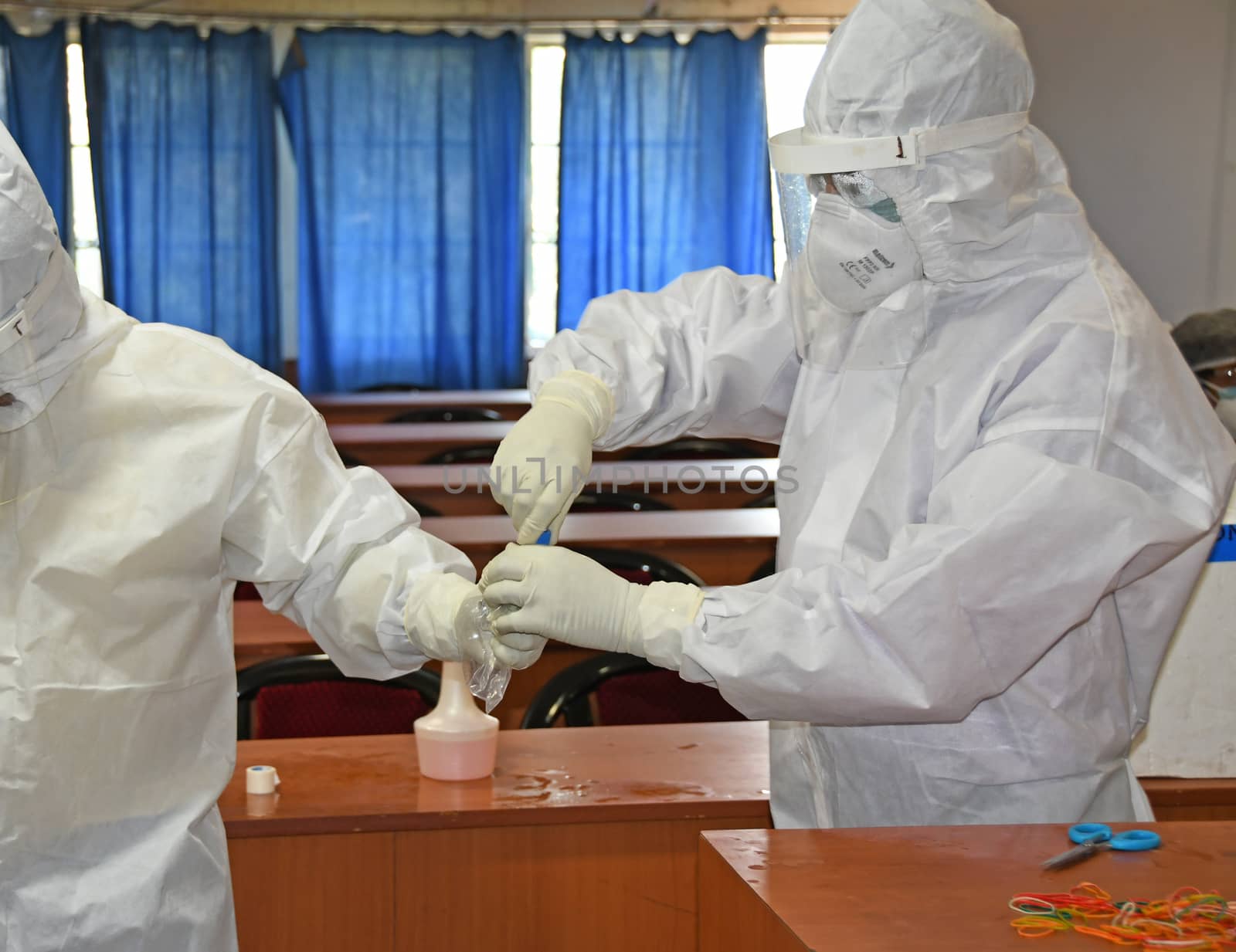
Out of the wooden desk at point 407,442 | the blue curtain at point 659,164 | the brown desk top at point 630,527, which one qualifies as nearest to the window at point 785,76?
the blue curtain at point 659,164

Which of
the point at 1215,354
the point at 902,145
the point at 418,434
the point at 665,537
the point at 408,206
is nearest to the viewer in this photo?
the point at 902,145

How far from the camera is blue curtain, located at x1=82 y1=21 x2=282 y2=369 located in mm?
7223

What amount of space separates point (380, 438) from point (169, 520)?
348cm

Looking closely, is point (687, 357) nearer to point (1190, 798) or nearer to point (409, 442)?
point (1190, 798)

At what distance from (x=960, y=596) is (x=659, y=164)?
6.64 m

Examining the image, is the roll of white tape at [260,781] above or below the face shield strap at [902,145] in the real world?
below

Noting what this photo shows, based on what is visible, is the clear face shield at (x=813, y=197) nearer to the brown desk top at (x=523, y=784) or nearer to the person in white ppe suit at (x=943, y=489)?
the person in white ppe suit at (x=943, y=489)

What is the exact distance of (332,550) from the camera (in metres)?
1.18

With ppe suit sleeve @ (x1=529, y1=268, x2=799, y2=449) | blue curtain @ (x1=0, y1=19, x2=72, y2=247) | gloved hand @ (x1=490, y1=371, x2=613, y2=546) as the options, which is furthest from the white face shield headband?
blue curtain @ (x1=0, y1=19, x2=72, y2=247)

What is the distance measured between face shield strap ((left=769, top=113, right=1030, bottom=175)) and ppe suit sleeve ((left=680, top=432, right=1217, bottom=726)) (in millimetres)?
290

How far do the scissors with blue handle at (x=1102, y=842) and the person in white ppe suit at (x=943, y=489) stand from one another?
11 cm

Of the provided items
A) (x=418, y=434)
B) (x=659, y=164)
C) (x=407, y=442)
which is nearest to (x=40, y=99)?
(x=659, y=164)

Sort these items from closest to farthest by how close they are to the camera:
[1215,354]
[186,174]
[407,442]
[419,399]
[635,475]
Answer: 1. [1215,354]
2. [635,475]
3. [407,442]
4. [419,399]
5. [186,174]

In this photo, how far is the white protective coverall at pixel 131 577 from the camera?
1071 mm
